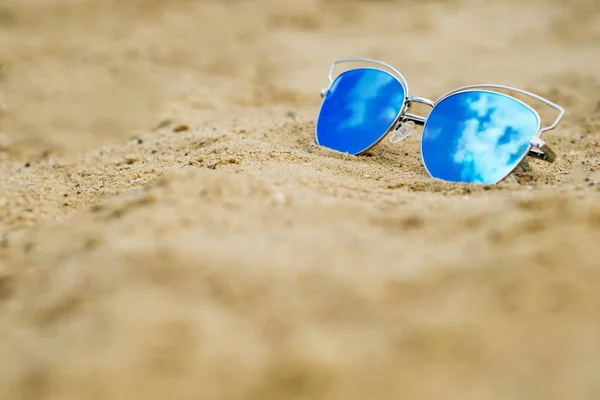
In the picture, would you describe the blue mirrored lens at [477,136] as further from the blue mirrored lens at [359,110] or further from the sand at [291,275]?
the blue mirrored lens at [359,110]

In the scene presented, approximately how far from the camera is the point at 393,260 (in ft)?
4.67

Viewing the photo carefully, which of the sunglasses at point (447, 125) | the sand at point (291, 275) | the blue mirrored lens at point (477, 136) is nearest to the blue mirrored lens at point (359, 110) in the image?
the sunglasses at point (447, 125)

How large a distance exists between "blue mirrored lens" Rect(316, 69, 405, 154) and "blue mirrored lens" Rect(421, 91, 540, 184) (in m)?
0.25

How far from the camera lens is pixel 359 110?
9.64ft

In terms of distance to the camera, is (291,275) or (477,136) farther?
(477,136)

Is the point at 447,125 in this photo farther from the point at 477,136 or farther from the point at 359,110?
the point at 359,110

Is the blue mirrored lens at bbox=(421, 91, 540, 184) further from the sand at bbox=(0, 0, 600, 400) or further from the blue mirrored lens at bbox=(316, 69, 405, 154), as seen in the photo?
the blue mirrored lens at bbox=(316, 69, 405, 154)

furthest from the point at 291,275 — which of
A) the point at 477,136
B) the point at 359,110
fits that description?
the point at 359,110

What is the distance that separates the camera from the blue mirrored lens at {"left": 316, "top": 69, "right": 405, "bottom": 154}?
283 cm

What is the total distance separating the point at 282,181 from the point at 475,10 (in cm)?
502

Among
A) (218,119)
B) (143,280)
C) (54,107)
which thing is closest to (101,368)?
(143,280)

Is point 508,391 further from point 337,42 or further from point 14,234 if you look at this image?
point 337,42

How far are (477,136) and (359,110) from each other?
26.7 inches

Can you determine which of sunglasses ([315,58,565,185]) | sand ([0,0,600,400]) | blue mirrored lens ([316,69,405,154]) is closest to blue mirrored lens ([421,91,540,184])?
sunglasses ([315,58,565,185])
